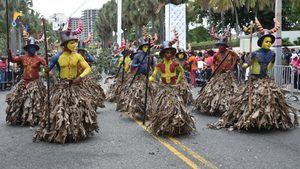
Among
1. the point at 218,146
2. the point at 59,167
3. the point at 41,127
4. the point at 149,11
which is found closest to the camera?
the point at 59,167

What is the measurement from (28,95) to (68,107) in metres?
2.23

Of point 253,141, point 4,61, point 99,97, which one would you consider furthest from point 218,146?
point 4,61

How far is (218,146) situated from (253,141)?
2.75ft

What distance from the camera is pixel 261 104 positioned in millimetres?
9805

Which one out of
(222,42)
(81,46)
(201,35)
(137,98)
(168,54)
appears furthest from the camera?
(201,35)

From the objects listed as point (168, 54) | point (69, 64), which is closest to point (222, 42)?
point (168, 54)

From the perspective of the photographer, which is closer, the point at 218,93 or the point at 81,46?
the point at 218,93

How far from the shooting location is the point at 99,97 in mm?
13703

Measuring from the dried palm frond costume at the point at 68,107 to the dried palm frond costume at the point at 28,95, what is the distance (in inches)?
62.7

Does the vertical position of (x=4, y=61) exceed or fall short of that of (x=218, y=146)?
it exceeds it

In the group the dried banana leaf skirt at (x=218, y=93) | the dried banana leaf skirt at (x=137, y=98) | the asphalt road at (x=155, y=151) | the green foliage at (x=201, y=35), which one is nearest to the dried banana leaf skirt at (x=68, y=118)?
the asphalt road at (x=155, y=151)

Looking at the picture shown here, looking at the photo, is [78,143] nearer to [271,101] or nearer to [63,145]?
[63,145]

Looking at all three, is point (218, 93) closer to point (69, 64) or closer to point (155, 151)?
point (69, 64)

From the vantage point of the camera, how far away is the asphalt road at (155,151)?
23.6 ft
